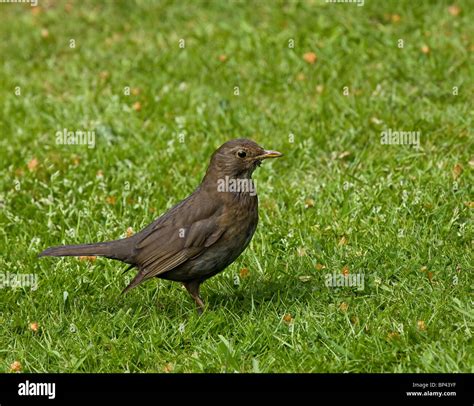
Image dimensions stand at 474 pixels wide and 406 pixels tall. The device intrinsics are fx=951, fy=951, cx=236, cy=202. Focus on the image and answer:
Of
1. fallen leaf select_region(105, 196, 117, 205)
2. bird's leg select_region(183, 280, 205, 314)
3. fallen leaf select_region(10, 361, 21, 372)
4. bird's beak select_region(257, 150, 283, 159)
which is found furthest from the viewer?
fallen leaf select_region(105, 196, 117, 205)

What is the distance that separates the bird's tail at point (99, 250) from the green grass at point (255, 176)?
0.37 m

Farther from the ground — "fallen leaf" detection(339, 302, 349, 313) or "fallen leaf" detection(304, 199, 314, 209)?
"fallen leaf" detection(304, 199, 314, 209)

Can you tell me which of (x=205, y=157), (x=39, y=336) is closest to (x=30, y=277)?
(x=39, y=336)

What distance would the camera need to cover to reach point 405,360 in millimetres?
5176

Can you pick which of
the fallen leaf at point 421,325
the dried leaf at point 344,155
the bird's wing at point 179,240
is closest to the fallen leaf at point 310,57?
the dried leaf at point 344,155

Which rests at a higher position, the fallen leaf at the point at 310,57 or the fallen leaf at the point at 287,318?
the fallen leaf at the point at 310,57

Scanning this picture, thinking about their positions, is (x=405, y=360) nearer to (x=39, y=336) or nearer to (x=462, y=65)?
(x=39, y=336)

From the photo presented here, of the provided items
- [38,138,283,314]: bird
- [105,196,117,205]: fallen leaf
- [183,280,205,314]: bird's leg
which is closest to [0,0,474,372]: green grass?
[105,196,117,205]: fallen leaf

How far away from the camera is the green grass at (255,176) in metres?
5.64

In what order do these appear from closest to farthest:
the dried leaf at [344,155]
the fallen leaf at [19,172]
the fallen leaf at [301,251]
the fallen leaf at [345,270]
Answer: the fallen leaf at [345,270] → the fallen leaf at [301,251] → the dried leaf at [344,155] → the fallen leaf at [19,172]

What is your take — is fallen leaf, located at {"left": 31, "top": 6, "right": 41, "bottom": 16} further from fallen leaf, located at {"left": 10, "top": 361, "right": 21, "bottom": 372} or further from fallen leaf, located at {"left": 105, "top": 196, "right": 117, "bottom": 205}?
fallen leaf, located at {"left": 10, "top": 361, "right": 21, "bottom": 372}

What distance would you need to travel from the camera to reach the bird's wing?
5.90m

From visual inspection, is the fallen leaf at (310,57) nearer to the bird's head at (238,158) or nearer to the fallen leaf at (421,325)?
the bird's head at (238,158)

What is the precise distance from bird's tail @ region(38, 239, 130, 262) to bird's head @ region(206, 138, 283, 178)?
2.50 ft
